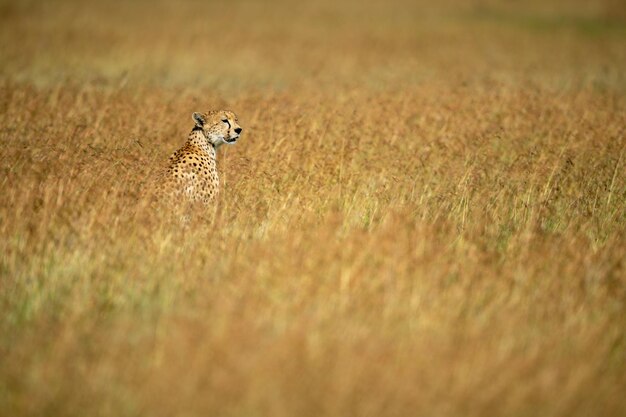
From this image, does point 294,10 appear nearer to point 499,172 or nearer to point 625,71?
point 625,71

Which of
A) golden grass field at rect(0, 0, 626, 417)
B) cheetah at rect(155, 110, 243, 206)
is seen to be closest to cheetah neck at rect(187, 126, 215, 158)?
cheetah at rect(155, 110, 243, 206)

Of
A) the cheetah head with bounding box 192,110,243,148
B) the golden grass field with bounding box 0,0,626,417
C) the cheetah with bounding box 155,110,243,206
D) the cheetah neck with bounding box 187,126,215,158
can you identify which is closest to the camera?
the golden grass field with bounding box 0,0,626,417

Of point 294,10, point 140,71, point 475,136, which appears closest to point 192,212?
point 475,136

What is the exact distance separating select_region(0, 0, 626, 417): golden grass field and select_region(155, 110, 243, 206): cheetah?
0.51ft

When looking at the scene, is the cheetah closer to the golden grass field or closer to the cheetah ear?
the cheetah ear

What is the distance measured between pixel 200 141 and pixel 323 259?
Result: 2.54 metres

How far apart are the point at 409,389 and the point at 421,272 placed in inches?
44.4

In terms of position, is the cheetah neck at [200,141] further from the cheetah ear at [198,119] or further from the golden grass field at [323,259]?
the golden grass field at [323,259]

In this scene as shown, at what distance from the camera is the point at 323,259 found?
4312 millimetres

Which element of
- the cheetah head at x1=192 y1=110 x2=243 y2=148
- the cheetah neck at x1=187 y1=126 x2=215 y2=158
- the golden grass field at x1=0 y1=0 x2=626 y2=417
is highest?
the cheetah head at x1=192 y1=110 x2=243 y2=148

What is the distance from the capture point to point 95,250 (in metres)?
4.59

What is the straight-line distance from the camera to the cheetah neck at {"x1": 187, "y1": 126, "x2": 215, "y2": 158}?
640cm

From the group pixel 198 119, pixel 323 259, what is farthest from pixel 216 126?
pixel 323 259

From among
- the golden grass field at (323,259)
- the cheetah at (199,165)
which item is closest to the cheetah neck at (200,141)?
the cheetah at (199,165)
